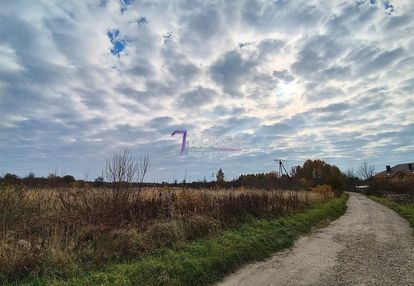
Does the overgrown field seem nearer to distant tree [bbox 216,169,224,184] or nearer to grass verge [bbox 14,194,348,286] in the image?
grass verge [bbox 14,194,348,286]

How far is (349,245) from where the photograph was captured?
12.3 m

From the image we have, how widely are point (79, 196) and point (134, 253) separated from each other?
172 inches

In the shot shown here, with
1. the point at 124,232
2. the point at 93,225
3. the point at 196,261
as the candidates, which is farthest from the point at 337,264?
the point at 93,225

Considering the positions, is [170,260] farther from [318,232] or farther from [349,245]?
[318,232]

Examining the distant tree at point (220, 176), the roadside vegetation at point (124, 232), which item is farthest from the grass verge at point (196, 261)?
the distant tree at point (220, 176)

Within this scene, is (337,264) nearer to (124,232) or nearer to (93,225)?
(124,232)

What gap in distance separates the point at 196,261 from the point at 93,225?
3442 mm

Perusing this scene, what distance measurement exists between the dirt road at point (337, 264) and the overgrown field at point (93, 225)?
266 centimetres

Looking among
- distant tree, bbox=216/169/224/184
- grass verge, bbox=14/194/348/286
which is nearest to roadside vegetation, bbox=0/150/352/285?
grass verge, bbox=14/194/348/286

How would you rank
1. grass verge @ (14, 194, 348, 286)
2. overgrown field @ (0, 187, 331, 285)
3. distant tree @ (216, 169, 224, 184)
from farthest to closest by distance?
distant tree @ (216, 169, 224, 184), overgrown field @ (0, 187, 331, 285), grass verge @ (14, 194, 348, 286)

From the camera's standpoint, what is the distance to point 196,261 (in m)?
8.31

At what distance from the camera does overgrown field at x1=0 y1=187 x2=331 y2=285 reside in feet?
23.8

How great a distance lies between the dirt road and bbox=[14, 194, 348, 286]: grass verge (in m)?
0.42

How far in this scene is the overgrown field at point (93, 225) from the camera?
7.27m
